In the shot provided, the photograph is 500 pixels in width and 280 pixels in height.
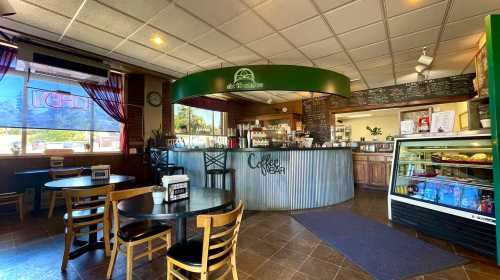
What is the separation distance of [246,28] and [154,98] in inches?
154

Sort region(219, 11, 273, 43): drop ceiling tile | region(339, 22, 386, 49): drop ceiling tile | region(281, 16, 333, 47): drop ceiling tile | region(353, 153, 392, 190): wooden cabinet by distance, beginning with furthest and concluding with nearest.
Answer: region(353, 153, 392, 190): wooden cabinet, region(339, 22, 386, 49): drop ceiling tile, region(281, 16, 333, 47): drop ceiling tile, region(219, 11, 273, 43): drop ceiling tile

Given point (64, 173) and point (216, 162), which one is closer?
point (64, 173)

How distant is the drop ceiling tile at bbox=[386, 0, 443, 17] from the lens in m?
2.77

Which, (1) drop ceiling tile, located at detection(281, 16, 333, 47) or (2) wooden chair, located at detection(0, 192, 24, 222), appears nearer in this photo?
(1) drop ceiling tile, located at detection(281, 16, 333, 47)

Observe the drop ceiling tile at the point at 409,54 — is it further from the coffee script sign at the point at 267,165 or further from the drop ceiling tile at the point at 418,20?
the coffee script sign at the point at 267,165

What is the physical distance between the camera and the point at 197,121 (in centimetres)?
789

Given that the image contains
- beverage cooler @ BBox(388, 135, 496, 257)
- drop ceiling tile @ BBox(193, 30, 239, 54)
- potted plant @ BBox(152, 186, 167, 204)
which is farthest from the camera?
drop ceiling tile @ BBox(193, 30, 239, 54)

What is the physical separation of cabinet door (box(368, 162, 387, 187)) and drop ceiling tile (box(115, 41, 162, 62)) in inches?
251

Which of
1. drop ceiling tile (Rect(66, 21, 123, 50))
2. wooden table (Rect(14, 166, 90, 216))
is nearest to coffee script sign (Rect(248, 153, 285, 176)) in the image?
drop ceiling tile (Rect(66, 21, 123, 50))

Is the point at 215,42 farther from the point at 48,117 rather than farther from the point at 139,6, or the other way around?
the point at 48,117

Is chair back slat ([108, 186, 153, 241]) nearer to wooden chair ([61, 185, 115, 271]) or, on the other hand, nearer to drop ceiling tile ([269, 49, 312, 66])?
Result: wooden chair ([61, 185, 115, 271])

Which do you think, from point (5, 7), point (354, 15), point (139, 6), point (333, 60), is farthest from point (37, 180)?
point (333, 60)

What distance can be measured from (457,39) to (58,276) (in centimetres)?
663

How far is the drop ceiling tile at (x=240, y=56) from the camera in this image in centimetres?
427
